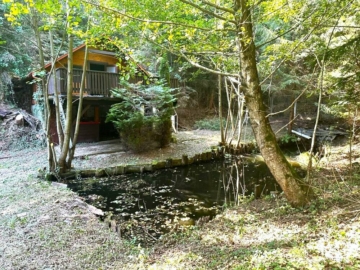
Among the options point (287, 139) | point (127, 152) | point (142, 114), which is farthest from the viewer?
Result: point (287, 139)

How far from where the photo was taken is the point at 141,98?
11766mm

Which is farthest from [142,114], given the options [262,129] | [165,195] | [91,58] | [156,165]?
[262,129]

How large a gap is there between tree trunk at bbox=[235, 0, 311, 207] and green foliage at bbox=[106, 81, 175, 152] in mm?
7290

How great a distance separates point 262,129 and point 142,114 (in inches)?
298

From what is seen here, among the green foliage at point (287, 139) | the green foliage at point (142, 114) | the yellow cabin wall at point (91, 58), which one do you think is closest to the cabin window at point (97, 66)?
the yellow cabin wall at point (91, 58)

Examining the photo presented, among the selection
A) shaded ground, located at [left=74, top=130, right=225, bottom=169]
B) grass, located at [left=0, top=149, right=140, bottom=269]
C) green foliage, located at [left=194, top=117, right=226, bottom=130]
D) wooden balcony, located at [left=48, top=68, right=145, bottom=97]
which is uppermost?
wooden balcony, located at [left=48, top=68, right=145, bottom=97]

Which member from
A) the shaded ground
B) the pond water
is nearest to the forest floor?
the pond water

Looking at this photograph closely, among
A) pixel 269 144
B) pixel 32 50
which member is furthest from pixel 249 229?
pixel 32 50

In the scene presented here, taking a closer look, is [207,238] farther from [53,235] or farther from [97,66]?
[97,66]

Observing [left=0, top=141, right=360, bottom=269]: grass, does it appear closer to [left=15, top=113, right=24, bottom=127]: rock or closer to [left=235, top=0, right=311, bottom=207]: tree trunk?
[left=235, top=0, right=311, bottom=207]: tree trunk

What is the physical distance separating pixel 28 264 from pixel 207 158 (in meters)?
9.31

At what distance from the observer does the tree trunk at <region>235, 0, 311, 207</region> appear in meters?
4.61

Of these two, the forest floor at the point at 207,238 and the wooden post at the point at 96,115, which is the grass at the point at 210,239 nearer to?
the forest floor at the point at 207,238

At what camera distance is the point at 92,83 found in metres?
12.8
